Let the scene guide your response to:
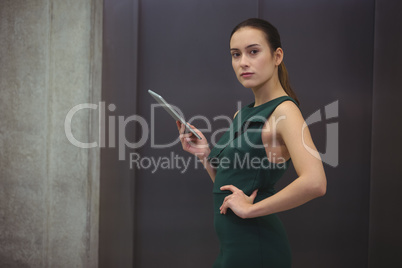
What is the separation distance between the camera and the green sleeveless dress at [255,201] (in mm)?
1253

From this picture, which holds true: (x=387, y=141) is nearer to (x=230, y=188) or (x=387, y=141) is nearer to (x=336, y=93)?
(x=336, y=93)

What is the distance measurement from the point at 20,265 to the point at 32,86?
4.24 feet

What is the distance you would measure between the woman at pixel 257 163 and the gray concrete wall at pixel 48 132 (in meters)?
1.50

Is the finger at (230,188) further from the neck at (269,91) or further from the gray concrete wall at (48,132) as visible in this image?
the gray concrete wall at (48,132)

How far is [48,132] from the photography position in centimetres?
260

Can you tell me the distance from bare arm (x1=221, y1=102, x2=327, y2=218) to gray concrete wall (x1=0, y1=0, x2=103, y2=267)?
5.29ft

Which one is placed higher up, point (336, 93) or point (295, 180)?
point (336, 93)

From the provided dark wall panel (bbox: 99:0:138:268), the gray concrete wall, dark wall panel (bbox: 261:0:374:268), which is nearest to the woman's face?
dark wall panel (bbox: 261:0:374:268)

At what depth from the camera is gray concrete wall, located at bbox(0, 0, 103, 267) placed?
8.41 ft

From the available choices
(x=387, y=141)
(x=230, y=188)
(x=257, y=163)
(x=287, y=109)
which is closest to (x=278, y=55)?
(x=287, y=109)

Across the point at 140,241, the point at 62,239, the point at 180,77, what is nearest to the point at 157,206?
the point at 140,241

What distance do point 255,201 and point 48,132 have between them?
186cm

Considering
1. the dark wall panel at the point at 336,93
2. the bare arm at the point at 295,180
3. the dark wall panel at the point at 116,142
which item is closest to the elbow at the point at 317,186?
the bare arm at the point at 295,180

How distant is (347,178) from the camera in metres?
2.51
